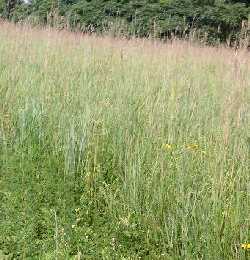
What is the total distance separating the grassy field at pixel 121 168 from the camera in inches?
95.9

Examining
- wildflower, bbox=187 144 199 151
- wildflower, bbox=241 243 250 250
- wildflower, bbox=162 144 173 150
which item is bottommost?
wildflower, bbox=241 243 250 250

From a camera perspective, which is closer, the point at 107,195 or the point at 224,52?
the point at 107,195

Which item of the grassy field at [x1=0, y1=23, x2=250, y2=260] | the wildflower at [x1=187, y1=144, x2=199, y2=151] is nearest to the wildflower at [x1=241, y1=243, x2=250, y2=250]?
the grassy field at [x1=0, y1=23, x2=250, y2=260]

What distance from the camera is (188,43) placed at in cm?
675

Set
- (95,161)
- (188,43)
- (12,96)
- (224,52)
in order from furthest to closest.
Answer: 1. (224,52)
2. (188,43)
3. (12,96)
4. (95,161)

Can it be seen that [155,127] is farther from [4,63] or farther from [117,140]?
[4,63]

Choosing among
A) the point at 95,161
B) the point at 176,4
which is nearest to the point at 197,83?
the point at 95,161

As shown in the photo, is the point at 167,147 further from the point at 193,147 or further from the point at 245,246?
the point at 245,246

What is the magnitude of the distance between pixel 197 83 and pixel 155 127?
74.8 inches

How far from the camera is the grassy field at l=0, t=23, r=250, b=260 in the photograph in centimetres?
244

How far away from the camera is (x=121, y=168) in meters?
3.17

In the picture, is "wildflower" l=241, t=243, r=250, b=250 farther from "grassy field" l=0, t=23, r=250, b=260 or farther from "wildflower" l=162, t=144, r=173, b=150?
"wildflower" l=162, t=144, r=173, b=150

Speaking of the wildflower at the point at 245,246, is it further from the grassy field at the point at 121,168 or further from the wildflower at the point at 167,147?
the wildflower at the point at 167,147

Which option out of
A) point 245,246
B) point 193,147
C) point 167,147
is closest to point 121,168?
point 167,147
